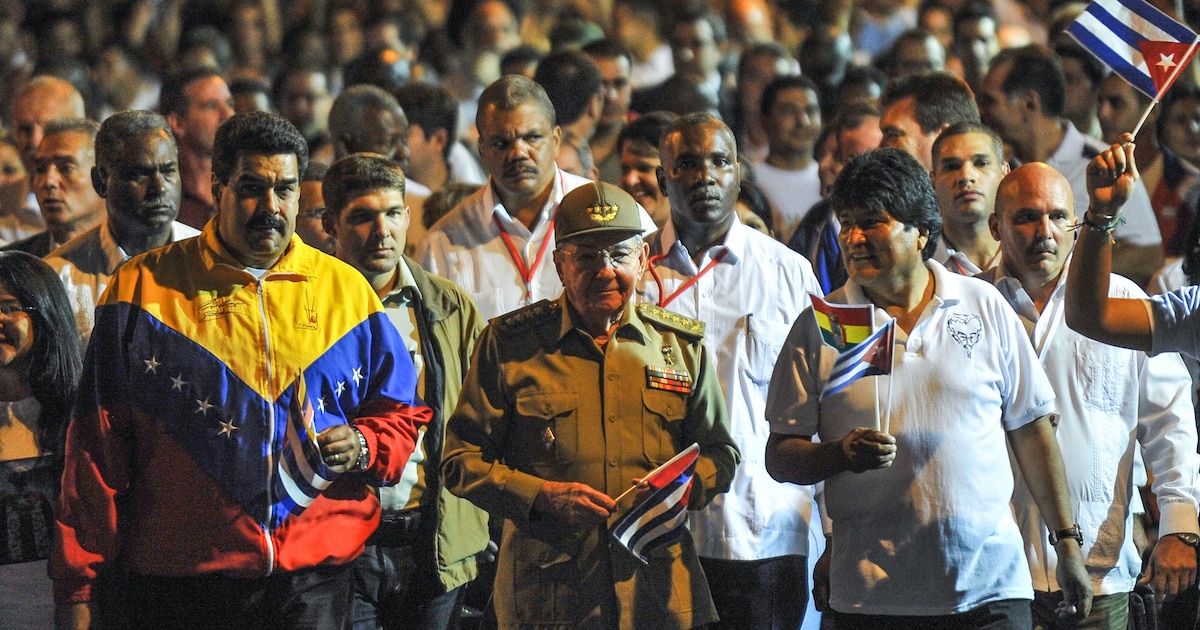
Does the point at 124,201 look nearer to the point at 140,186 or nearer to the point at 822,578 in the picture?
the point at 140,186

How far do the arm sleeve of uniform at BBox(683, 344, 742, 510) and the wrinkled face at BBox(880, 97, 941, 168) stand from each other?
2867mm

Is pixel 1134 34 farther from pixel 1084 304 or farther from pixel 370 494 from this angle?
pixel 370 494

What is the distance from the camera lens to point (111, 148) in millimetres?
6641

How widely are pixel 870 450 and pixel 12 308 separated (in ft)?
10.5

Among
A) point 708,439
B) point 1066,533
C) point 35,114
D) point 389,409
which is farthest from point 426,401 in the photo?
point 35,114

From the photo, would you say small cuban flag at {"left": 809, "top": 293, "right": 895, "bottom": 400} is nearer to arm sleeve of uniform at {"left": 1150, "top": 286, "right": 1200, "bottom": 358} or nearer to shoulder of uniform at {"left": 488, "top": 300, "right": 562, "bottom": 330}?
arm sleeve of uniform at {"left": 1150, "top": 286, "right": 1200, "bottom": 358}

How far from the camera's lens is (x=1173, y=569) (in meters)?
5.61

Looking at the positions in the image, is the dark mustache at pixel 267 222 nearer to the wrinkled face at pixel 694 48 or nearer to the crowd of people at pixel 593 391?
the crowd of people at pixel 593 391

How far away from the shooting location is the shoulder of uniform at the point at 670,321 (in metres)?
5.33

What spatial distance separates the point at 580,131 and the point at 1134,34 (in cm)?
499

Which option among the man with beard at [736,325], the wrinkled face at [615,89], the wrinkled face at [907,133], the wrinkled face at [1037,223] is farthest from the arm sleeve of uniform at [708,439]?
the wrinkled face at [615,89]

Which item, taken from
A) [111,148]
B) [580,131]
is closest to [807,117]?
[580,131]

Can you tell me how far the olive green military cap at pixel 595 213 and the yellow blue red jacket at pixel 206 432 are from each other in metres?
0.78

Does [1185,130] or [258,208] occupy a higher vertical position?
[1185,130]
